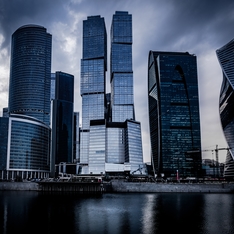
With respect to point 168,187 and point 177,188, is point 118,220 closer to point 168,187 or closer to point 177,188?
point 168,187

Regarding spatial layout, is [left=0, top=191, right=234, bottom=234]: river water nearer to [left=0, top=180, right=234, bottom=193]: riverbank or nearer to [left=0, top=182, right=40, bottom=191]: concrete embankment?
[left=0, top=180, right=234, bottom=193]: riverbank

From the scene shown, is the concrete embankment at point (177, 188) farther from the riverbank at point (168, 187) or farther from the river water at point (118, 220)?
the river water at point (118, 220)

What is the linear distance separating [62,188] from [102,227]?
364 ft

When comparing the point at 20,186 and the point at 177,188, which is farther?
the point at 20,186

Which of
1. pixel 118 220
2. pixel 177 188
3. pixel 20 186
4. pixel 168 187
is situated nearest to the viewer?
pixel 118 220

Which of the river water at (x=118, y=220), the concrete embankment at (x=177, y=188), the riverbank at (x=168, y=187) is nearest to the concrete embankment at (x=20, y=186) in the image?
the riverbank at (x=168, y=187)

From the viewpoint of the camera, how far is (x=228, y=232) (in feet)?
215

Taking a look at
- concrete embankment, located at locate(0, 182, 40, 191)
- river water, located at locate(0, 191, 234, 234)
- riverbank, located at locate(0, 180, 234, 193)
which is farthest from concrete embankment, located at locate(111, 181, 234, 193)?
river water, located at locate(0, 191, 234, 234)

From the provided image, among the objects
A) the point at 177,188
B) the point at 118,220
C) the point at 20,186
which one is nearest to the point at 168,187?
the point at 177,188

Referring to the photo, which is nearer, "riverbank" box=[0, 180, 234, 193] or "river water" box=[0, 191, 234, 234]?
"river water" box=[0, 191, 234, 234]

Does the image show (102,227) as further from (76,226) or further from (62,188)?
(62,188)

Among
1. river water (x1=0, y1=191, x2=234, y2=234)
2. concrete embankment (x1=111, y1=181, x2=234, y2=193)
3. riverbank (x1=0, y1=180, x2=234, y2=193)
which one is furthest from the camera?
concrete embankment (x1=111, y1=181, x2=234, y2=193)

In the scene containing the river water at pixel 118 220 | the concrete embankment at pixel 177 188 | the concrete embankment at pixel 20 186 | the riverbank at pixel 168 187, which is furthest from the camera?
the concrete embankment at pixel 20 186

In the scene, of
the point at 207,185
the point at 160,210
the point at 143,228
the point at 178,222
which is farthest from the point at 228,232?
the point at 207,185
